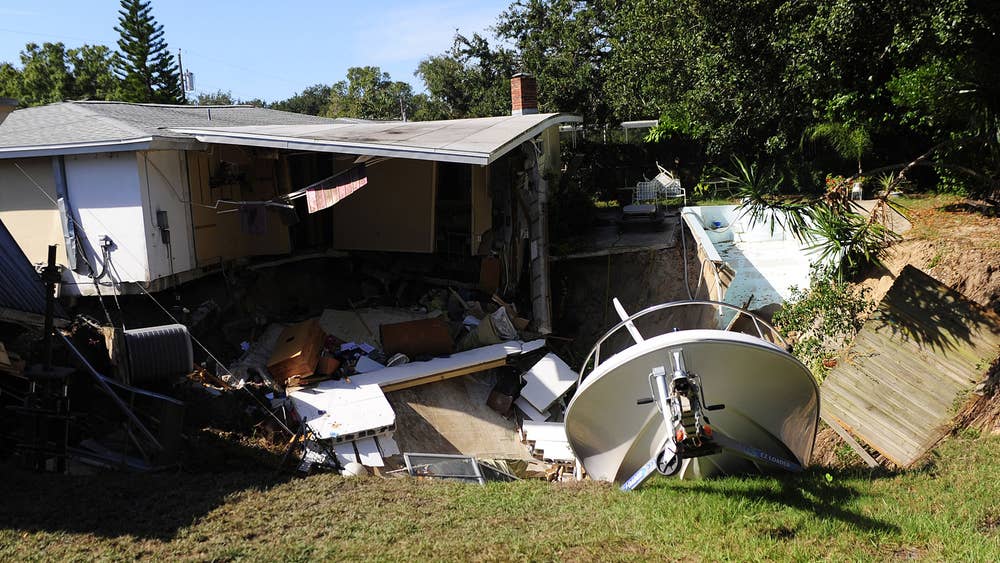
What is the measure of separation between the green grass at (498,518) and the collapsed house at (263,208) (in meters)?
1.93

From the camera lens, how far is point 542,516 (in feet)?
20.0

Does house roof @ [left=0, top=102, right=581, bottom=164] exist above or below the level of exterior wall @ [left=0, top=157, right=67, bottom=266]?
above

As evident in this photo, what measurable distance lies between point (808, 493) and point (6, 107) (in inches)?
603

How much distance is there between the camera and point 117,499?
20.6ft

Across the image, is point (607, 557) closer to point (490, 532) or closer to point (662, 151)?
point (490, 532)

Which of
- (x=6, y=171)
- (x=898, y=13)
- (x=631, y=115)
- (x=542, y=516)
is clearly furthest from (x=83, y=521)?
(x=631, y=115)

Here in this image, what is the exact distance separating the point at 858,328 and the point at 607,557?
268 inches

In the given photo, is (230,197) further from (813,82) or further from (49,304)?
(813,82)

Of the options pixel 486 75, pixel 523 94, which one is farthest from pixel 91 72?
pixel 523 94

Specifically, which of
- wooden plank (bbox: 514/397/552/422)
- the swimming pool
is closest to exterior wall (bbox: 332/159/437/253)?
wooden plank (bbox: 514/397/552/422)

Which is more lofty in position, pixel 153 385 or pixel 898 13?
pixel 898 13

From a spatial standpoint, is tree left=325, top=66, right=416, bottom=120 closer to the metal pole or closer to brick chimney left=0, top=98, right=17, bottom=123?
brick chimney left=0, top=98, right=17, bottom=123

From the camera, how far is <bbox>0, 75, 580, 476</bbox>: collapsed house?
9.75m

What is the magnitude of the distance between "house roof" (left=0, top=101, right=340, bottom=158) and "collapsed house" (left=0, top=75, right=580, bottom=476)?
40 millimetres
